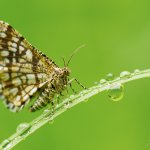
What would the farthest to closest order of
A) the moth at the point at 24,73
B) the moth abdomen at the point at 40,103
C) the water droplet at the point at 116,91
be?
1. the moth at the point at 24,73
2. the moth abdomen at the point at 40,103
3. the water droplet at the point at 116,91

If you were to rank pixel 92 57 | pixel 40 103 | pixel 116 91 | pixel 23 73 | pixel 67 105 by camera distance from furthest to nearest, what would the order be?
pixel 92 57
pixel 23 73
pixel 40 103
pixel 116 91
pixel 67 105

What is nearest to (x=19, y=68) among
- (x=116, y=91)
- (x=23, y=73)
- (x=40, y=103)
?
(x=23, y=73)

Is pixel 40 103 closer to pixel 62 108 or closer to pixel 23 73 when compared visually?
pixel 23 73

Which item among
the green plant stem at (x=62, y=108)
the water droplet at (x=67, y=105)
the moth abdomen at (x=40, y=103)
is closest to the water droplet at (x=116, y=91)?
the green plant stem at (x=62, y=108)

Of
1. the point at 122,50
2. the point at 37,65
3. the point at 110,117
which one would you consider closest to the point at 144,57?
the point at 122,50

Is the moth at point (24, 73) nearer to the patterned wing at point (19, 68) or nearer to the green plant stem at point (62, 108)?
the patterned wing at point (19, 68)

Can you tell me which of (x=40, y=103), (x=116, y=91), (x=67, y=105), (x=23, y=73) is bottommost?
(x=67, y=105)

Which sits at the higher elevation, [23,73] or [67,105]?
[23,73]
